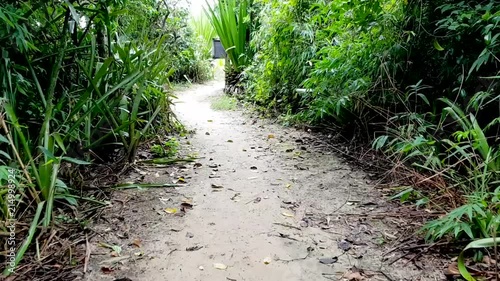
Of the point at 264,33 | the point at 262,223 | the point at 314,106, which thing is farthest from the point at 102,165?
the point at 264,33

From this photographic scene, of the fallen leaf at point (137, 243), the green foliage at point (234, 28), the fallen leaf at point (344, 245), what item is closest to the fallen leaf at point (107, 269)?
the fallen leaf at point (137, 243)

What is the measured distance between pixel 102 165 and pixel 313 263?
1.41 metres

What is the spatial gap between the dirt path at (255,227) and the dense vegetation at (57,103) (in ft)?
0.85

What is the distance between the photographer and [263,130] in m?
3.45

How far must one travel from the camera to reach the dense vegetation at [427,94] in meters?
1.48

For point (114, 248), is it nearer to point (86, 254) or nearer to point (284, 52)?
point (86, 254)

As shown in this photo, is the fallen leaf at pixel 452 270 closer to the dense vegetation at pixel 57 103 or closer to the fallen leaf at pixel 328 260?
the fallen leaf at pixel 328 260

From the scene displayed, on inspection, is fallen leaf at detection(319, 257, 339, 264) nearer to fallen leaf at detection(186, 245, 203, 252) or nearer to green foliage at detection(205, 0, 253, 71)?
fallen leaf at detection(186, 245, 203, 252)

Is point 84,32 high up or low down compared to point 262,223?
up

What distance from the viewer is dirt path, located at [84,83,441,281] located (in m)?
1.26

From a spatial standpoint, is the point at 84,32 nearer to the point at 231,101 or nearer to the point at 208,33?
the point at 231,101

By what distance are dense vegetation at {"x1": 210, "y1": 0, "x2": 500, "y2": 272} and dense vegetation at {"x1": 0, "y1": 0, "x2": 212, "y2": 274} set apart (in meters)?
1.37

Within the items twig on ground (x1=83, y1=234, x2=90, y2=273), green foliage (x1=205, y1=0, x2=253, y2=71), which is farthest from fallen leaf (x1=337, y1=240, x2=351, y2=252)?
green foliage (x1=205, y1=0, x2=253, y2=71)

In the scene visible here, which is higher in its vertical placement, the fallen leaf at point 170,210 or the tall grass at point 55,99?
the tall grass at point 55,99
